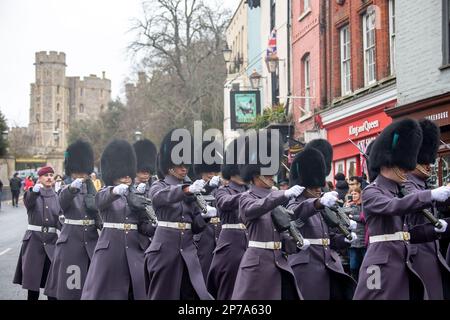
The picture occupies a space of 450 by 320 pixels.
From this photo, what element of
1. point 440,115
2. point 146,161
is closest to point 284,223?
point 146,161

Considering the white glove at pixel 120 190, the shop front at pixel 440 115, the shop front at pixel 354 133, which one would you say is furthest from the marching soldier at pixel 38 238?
the shop front at pixel 354 133

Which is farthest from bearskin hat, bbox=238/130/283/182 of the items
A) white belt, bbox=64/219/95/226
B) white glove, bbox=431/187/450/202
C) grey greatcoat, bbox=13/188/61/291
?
grey greatcoat, bbox=13/188/61/291

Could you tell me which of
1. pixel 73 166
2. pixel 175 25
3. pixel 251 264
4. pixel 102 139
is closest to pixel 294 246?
pixel 251 264

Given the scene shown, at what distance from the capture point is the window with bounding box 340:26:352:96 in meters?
20.5

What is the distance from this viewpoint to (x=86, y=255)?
9.38 metres

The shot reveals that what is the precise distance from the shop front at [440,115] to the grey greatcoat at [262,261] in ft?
24.4

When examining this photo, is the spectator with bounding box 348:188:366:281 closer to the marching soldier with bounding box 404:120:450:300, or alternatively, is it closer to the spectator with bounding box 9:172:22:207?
the marching soldier with bounding box 404:120:450:300

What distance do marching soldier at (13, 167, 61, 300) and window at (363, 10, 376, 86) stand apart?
10.00 meters

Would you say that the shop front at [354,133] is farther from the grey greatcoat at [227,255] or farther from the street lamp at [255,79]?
the grey greatcoat at [227,255]

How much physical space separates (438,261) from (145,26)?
3420 centimetres

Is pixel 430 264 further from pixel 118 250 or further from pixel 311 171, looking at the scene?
pixel 118 250

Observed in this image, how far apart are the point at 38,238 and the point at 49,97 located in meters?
118

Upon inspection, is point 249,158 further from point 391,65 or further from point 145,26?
point 145,26

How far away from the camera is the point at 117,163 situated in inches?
363
